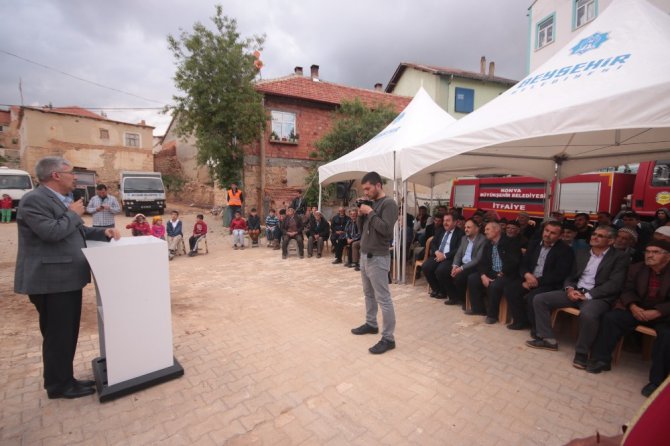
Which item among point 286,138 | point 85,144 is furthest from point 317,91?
point 85,144

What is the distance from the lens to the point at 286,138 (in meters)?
15.7

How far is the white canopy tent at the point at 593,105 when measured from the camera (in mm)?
2799

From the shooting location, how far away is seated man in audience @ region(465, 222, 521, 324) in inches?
164

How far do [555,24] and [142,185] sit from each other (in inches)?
786

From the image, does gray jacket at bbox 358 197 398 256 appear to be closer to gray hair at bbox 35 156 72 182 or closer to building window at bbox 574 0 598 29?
gray hair at bbox 35 156 72 182

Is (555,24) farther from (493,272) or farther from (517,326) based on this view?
(517,326)

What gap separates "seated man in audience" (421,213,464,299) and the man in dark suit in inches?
172

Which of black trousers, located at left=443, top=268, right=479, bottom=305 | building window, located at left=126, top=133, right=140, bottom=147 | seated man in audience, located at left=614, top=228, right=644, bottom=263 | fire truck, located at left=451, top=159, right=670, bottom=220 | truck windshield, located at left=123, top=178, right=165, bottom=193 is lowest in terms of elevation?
black trousers, located at left=443, top=268, right=479, bottom=305

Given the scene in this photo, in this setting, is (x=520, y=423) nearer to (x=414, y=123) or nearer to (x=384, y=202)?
(x=384, y=202)

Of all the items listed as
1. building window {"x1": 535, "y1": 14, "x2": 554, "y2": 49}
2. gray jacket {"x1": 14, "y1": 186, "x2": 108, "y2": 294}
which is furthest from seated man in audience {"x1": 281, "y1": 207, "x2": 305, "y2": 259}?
building window {"x1": 535, "y1": 14, "x2": 554, "y2": 49}

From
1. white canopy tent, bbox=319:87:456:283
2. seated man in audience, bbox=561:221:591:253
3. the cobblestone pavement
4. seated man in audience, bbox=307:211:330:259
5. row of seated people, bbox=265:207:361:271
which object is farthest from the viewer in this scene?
Answer: seated man in audience, bbox=307:211:330:259

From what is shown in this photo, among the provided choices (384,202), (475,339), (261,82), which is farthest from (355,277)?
(261,82)

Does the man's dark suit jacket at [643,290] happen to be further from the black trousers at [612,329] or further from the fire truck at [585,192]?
the fire truck at [585,192]

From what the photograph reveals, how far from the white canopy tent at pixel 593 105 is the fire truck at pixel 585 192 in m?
1.69
